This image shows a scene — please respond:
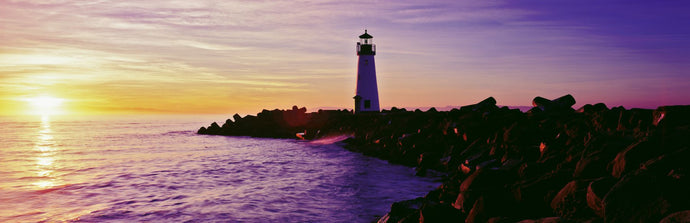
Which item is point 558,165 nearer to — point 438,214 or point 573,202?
point 573,202

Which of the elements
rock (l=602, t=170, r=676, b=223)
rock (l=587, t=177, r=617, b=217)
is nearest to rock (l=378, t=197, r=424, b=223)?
rock (l=587, t=177, r=617, b=217)

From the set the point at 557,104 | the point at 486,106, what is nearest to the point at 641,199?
the point at 557,104

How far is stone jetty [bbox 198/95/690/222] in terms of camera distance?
486 centimetres

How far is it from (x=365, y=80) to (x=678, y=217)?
35907 mm

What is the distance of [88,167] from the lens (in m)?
21.6

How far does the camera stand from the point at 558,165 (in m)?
7.88

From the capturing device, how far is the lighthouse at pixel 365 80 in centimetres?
3962

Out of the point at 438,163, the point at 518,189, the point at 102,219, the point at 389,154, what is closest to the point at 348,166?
the point at 389,154

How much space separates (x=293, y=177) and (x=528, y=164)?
394 inches

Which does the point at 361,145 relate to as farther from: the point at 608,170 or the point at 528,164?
the point at 608,170

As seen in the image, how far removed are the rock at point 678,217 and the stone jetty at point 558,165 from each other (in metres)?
0.01

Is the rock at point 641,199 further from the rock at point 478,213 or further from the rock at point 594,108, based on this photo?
the rock at point 594,108

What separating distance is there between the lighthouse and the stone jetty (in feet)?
69.7

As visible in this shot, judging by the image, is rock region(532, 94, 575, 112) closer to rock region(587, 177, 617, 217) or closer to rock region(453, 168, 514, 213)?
rock region(453, 168, 514, 213)
